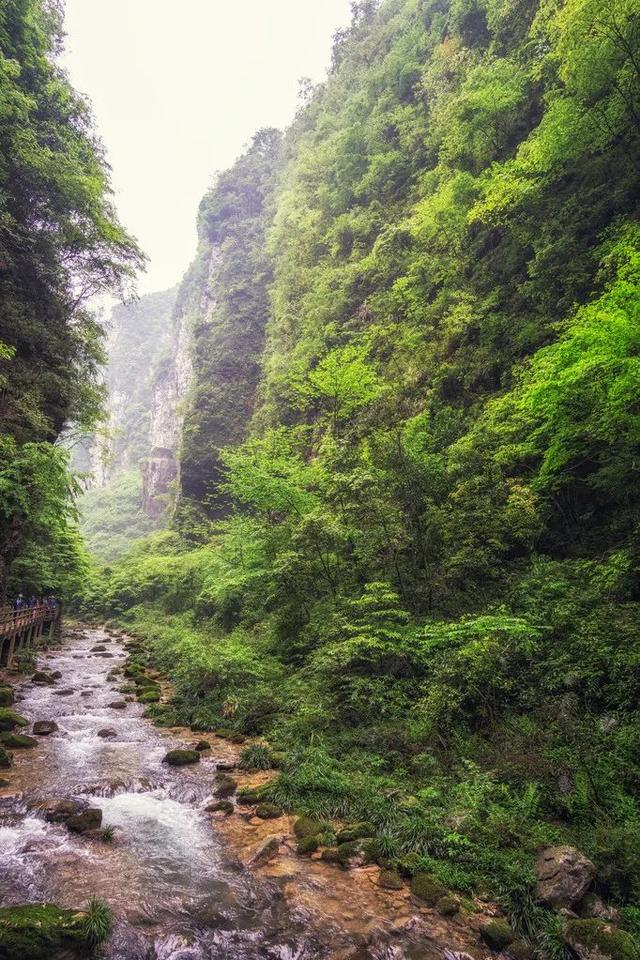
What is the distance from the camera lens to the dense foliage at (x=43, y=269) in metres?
14.4

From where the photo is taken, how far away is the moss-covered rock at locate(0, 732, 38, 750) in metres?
8.45

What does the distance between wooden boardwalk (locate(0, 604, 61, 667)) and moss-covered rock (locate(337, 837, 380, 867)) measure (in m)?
13.5

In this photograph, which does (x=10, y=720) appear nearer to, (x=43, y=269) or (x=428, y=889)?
(x=428, y=889)

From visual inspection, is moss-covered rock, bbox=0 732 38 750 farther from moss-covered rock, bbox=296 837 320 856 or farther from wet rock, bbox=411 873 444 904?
wet rock, bbox=411 873 444 904

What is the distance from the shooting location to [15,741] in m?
8.54

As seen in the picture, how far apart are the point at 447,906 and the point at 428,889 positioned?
0.93 feet

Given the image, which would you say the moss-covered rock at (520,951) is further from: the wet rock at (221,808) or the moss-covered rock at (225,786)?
the moss-covered rock at (225,786)

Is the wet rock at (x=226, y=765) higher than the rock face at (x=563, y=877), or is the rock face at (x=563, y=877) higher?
the rock face at (x=563, y=877)

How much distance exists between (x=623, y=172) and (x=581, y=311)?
187 inches

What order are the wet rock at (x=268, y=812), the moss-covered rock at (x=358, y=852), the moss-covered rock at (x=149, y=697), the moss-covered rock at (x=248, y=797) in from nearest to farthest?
the moss-covered rock at (x=358, y=852) → the wet rock at (x=268, y=812) → the moss-covered rock at (x=248, y=797) → the moss-covered rock at (x=149, y=697)

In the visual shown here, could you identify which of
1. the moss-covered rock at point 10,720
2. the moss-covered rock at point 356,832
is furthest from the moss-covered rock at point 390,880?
the moss-covered rock at point 10,720

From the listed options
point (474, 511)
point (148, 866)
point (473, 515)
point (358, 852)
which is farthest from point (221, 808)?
point (474, 511)

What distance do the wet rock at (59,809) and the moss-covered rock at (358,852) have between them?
11.9 feet

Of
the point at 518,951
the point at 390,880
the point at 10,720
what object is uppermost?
the point at 518,951
